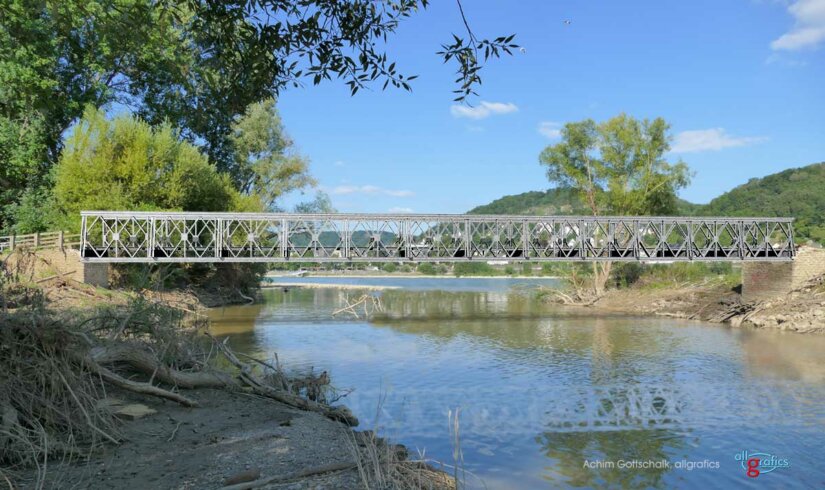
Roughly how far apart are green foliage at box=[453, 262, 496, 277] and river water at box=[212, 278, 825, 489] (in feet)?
256

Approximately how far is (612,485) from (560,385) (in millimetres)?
6149

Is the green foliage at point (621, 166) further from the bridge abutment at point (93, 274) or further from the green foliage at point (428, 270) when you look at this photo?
the green foliage at point (428, 270)

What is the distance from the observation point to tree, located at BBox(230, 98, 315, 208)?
4453 cm

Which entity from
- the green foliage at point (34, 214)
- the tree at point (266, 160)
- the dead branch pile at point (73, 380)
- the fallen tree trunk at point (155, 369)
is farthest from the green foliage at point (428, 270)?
the dead branch pile at point (73, 380)

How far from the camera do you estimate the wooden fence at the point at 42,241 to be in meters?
25.3

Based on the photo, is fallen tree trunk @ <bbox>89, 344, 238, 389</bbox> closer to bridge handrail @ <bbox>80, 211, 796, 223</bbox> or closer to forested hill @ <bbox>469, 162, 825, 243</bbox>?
bridge handrail @ <bbox>80, 211, 796, 223</bbox>

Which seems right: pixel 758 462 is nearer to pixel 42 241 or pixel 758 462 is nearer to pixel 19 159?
pixel 42 241

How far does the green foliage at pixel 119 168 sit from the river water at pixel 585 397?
1037 centimetres

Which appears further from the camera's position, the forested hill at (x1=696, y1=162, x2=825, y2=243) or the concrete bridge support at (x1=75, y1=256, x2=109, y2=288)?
the forested hill at (x1=696, y1=162, x2=825, y2=243)

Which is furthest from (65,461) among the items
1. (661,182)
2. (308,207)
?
(308,207)

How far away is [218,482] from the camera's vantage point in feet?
17.4

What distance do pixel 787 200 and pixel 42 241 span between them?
6891 centimetres

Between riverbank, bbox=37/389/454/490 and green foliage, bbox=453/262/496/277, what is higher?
riverbank, bbox=37/389/454/490

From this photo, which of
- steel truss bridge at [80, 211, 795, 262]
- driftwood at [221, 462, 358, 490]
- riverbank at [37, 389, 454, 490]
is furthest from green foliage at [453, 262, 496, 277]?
driftwood at [221, 462, 358, 490]
